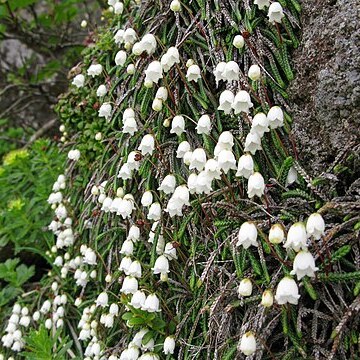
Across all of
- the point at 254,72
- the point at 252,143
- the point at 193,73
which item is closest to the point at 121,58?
the point at 193,73

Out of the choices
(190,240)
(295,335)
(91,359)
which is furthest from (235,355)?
(91,359)

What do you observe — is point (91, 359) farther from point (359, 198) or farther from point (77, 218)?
point (359, 198)

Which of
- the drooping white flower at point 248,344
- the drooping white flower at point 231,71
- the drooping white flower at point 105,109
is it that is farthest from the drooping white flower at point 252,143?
the drooping white flower at point 105,109

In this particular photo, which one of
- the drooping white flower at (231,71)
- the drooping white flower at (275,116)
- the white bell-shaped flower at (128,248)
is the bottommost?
the white bell-shaped flower at (128,248)

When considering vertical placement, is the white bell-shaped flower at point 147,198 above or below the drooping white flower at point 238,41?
below

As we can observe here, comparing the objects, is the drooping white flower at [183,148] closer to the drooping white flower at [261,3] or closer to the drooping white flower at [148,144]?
the drooping white flower at [148,144]

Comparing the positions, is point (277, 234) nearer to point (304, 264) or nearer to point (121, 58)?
point (304, 264)

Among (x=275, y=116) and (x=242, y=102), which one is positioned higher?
(x=242, y=102)
